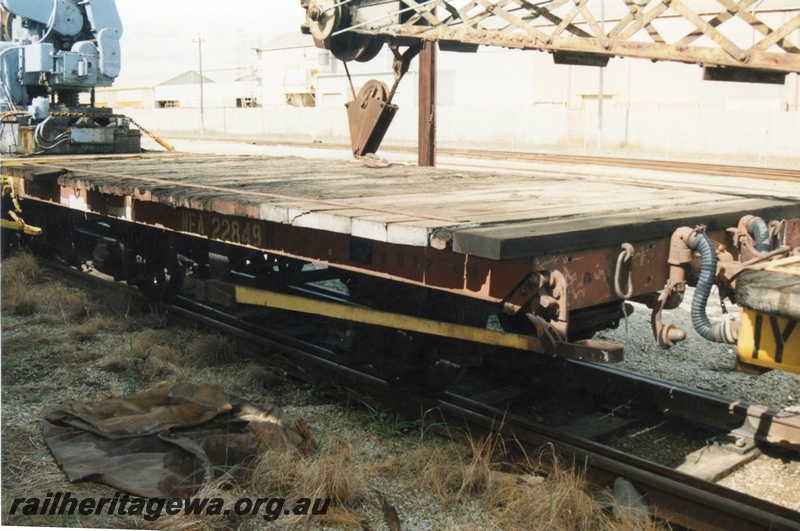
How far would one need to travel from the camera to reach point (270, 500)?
4270 mm

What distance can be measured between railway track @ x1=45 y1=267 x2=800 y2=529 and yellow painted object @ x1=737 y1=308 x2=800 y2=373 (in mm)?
941

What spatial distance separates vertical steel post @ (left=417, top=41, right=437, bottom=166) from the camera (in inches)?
393

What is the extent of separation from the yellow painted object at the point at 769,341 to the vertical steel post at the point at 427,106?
6.95 m

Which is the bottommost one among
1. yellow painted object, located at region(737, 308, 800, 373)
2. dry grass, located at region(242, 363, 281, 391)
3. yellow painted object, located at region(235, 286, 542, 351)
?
dry grass, located at region(242, 363, 281, 391)

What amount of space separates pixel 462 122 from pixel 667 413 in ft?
109

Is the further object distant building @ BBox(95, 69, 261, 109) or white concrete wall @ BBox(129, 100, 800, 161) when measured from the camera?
distant building @ BBox(95, 69, 261, 109)

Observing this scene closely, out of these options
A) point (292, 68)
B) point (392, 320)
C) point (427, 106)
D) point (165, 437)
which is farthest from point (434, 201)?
point (292, 68)

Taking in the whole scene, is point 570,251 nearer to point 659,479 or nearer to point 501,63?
point 659,479

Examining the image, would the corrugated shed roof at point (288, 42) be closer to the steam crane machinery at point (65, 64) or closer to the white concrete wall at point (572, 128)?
the white concrete wall at point (572, 128)

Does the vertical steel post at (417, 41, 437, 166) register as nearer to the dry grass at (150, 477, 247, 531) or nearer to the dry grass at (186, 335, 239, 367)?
the dry grass at (186, 335, 239, 367)

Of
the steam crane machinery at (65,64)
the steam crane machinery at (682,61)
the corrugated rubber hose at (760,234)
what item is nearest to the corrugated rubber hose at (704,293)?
the steam crane machinery at (682,61)

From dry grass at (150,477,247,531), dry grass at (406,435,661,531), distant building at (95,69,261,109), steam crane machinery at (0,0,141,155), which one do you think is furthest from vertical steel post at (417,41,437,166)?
distant building at (95,69,261,109)

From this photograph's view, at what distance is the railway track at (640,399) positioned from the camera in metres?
4.09

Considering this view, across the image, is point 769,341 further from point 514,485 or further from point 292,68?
point 292,68
